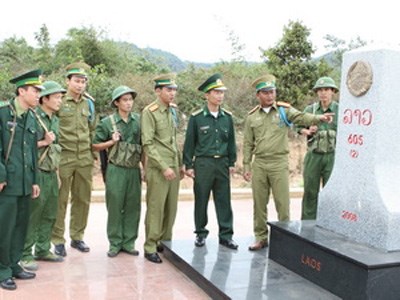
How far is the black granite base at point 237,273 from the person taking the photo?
3604 millimetres

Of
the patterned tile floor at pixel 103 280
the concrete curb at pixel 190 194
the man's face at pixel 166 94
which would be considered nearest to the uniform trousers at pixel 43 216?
the patterned tile floor at pixel 103 280

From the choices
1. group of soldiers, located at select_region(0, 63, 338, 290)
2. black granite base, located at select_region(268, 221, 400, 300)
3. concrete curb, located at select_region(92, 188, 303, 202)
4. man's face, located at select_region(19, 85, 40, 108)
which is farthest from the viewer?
concrete curb, located at select_region(92, 188, 303, 202)

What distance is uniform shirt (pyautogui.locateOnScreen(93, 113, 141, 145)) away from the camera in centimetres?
460

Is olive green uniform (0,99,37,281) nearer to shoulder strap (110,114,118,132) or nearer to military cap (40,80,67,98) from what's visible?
military cap (40,80,67,98)

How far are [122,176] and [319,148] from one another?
2156 millimetres

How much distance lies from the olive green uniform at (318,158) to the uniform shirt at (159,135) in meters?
1.60

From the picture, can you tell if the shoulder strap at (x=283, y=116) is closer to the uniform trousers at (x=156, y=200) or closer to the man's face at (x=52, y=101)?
the uniform trousers at (x=156, y=200)

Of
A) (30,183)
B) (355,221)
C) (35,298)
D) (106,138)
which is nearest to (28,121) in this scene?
(30,183)

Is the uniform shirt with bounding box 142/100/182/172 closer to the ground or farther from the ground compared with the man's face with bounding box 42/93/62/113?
closer to the ground

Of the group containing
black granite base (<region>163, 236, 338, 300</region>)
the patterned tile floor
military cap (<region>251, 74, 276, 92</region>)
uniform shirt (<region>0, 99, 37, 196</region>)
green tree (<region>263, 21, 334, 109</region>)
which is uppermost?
green tree (<region>263, 21, 334, 109</region>)

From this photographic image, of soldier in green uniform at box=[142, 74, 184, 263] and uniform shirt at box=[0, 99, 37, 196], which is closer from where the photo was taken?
uniform shirt at box=[0, 99, 37, 196]

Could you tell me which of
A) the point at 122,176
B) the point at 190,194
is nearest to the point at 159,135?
the point at 122,176

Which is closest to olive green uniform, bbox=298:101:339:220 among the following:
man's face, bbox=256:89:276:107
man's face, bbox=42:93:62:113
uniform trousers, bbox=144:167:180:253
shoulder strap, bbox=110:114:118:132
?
man's face, bbox=256:89:276:107

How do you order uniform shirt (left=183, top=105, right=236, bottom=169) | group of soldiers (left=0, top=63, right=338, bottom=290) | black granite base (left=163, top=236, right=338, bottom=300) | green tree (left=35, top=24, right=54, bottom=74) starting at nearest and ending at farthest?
1. black granite base (left=163, top=236, right=338, bottom=300)
2. group of soldiers (left=0, top=63, right=338, bottom=290)
3. uniform shirt (left=183, top=105, right=236, bottom=169)
4. green tree (left=35, top=24, right=54, bottom=74)
